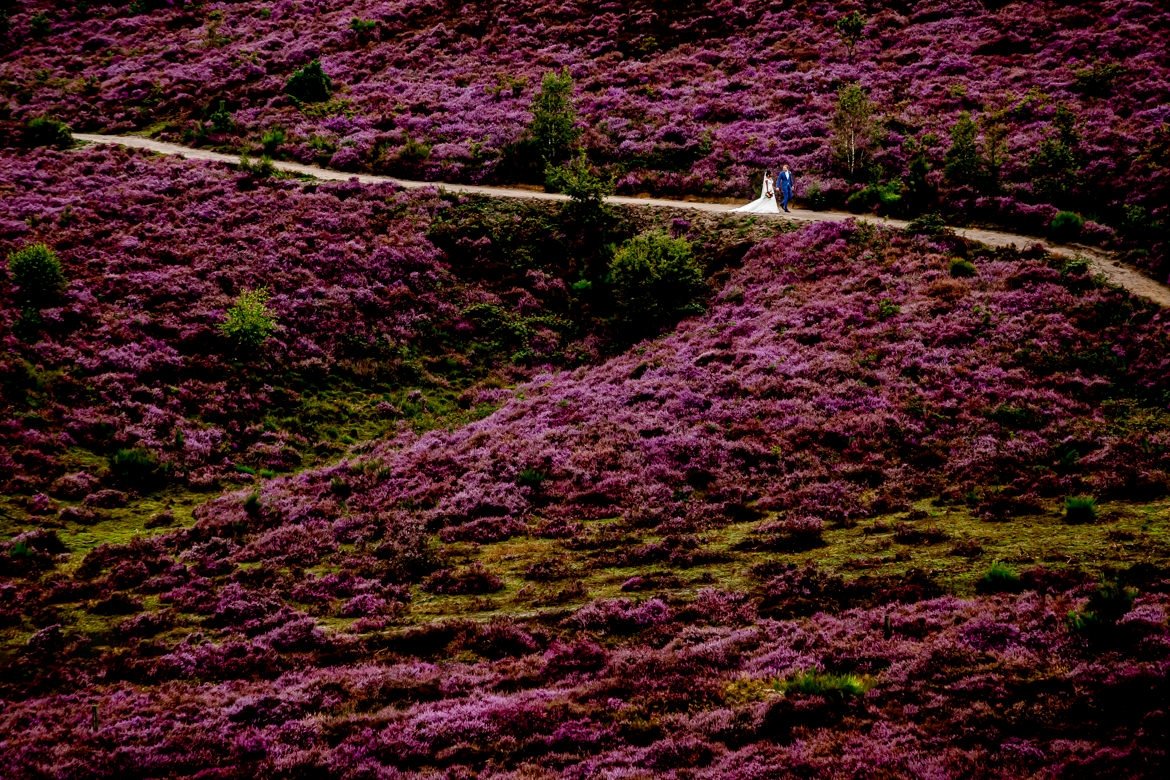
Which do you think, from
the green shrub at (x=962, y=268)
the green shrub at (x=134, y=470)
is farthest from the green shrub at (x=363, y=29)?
the green shrub at (x=962, y=268)

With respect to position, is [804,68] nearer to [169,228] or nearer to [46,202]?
[169,228]

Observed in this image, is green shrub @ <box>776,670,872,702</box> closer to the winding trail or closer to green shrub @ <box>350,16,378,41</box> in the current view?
the winding trail

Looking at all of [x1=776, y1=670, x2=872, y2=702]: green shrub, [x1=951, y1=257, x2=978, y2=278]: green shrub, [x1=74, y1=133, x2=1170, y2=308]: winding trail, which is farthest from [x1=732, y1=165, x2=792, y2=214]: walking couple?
[x1=776, y1=670, x2=872, y2=702]: green shrub

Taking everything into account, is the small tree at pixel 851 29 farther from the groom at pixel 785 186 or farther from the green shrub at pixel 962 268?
the green shrub at pixel 962 268

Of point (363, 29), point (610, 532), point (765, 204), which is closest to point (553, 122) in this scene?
point (765, 204)

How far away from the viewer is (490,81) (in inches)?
2263

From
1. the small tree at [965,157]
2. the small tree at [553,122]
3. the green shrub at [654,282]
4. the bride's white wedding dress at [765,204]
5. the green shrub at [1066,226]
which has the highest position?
the small tree at [553,122]

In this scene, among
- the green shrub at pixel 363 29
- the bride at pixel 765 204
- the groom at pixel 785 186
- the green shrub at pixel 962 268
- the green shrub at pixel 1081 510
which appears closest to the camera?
the green shrub at pixel 1081 510

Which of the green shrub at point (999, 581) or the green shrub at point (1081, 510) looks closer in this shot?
the green shrub at point (999, 581)

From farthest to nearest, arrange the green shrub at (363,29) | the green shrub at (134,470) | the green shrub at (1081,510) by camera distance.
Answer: the green shrub at (363,29), the green shrub at (134,470), the green shrub at (1081,510)

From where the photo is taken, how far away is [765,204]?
38969 millimetres

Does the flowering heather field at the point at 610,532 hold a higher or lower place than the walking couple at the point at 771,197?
lower

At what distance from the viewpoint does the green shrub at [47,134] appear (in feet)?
162

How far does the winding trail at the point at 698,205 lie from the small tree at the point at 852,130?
4499mm
